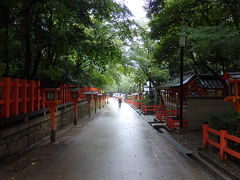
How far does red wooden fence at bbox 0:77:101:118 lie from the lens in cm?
679

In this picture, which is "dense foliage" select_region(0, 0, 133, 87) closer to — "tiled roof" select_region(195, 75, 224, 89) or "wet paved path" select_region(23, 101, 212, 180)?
"wet paved path" select_region(23, 101, 212, 180)

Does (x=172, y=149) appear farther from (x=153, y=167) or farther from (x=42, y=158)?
(x=42, y=158)

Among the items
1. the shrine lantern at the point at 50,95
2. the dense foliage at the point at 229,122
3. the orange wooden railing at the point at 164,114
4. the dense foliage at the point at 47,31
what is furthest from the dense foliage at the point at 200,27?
the shrine lantern at the point at 50,95

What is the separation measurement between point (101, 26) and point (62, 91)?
21.3ft

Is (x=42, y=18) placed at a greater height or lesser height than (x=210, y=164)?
greater

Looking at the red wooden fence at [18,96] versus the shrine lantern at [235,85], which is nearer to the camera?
the shrine lantern at [235,85]

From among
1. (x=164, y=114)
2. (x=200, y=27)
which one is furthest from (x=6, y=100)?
(x=164, y=114)

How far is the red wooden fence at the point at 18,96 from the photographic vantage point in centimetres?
679

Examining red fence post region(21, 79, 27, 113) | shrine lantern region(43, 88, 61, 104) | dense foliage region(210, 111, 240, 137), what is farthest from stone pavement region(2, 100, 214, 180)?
red fence post region(21, 79, 27, 113)

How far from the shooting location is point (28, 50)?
9.63m

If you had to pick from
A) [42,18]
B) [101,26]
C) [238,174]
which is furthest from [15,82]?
[101,26]

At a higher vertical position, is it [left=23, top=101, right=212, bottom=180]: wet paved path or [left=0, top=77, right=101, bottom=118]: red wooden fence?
[left=0, top=77, right=101, bottom=118]: red wooden fence

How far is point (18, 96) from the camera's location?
25.0 feet

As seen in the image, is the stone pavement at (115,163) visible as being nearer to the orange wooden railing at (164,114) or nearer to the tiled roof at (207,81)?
the tiled roof at (207,81)
